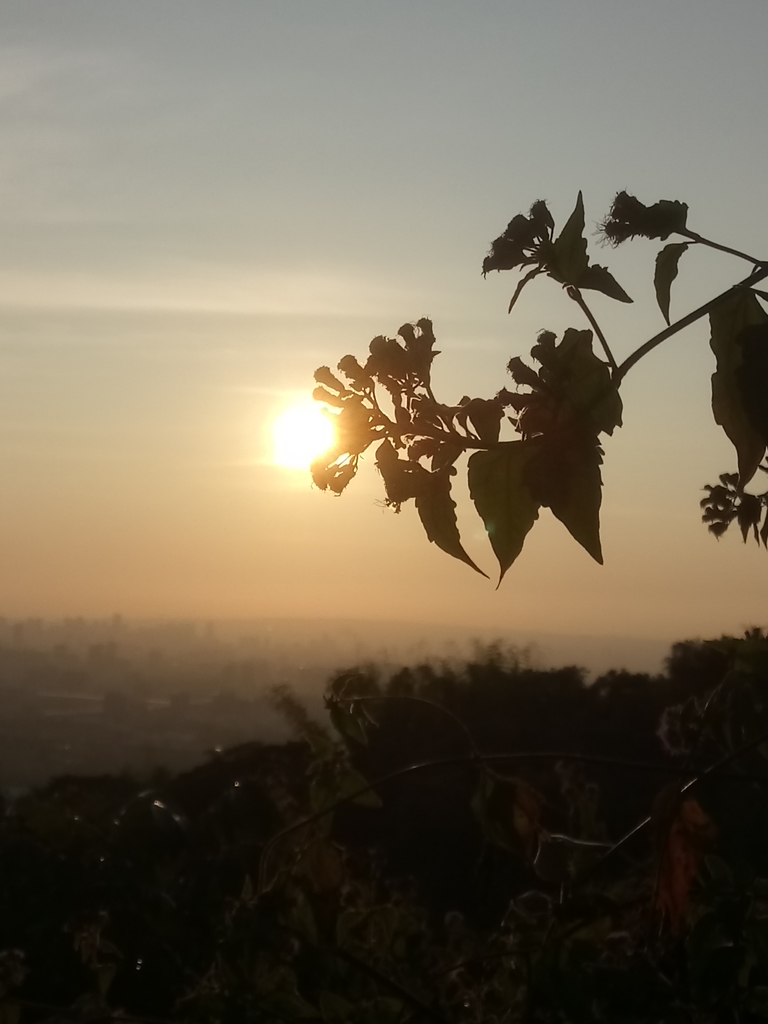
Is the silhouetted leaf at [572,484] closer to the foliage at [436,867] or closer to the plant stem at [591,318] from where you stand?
the plant stem at [591,318]

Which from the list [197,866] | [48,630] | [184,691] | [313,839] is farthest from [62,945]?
[48,630]

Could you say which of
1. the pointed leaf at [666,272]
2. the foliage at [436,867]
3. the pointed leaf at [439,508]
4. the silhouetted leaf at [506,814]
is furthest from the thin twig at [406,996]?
the pointed leaf at [666,272]

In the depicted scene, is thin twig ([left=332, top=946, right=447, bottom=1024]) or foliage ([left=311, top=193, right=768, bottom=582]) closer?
foliage ([left=311, top=193, right=768, bottom=582])

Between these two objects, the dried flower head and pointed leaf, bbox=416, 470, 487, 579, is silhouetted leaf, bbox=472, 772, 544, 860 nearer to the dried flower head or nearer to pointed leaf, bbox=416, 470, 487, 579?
pointed leaf, bbox=416, 470, 487, 579

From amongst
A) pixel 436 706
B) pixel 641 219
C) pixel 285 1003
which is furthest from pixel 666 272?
pixel 285 1003

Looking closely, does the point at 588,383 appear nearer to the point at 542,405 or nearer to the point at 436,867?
the point at 542,405

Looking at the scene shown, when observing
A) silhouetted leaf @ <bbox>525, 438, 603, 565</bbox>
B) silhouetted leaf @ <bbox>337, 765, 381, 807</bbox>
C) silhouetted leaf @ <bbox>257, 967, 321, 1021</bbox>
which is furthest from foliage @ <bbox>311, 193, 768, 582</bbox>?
silhouetted leaf @ <bbox>257, 967, 321, 1021</bbox>

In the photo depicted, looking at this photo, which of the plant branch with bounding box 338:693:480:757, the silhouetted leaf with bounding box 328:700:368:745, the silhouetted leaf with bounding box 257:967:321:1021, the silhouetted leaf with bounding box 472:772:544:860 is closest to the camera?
the plant branch with bounding box 338:693:480:757

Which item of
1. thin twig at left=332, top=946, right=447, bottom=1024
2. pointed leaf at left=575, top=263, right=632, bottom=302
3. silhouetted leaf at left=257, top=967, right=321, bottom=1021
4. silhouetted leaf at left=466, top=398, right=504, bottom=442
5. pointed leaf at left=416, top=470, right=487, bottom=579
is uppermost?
pointed leaf at left=575, top=263, right=632, bottom=302
